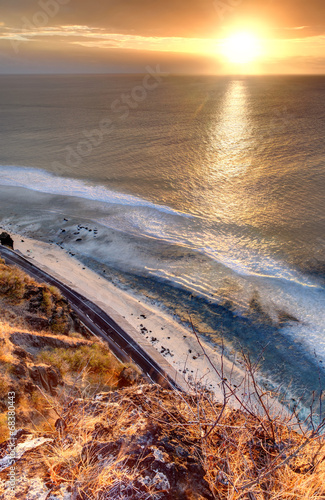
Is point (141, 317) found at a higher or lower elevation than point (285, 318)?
higher

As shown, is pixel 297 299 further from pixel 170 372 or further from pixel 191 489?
pixel 191 489

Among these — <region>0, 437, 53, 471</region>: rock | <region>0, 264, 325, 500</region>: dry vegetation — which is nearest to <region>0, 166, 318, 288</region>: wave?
<region>0, 264, 325, 500</region>: dry vegetation

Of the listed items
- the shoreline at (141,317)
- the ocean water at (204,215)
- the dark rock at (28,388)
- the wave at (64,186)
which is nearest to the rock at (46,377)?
the dark rock at (28,388)

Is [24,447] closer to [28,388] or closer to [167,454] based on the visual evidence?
[167,454]

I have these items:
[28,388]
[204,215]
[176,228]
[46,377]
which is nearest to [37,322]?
[46,377]

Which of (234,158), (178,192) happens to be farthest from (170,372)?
(234,158)

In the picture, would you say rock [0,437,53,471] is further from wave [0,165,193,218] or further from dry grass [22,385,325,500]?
wave [0,165,193,218]
